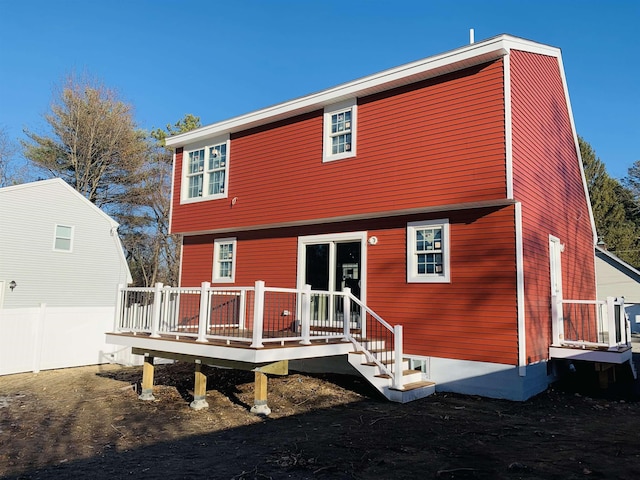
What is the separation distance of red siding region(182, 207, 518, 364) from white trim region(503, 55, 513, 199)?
0.60m

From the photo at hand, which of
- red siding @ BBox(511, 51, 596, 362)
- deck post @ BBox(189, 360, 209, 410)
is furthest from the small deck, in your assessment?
red siding @ BBox(511, 51, 596, 362)

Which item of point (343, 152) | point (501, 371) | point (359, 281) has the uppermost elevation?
point (343, 152)

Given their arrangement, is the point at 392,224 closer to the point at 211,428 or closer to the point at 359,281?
the point at 359,281

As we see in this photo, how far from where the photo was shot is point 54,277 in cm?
1767

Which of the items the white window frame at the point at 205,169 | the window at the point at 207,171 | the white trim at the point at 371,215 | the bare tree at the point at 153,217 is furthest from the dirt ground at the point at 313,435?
the bare tree at the point at 153,217

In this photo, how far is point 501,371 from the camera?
798 cm

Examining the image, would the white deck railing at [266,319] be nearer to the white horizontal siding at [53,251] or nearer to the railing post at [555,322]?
the railing post at [555,322]

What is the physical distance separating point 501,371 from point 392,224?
3502 millimetres

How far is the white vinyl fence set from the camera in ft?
37.4

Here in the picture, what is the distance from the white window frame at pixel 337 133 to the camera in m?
10.1

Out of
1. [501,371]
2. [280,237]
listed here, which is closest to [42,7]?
[280,237]

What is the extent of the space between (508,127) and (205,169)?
815 cm

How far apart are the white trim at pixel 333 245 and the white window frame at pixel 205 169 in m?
2.83

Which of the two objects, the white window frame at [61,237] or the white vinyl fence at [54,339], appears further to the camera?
the white window frame at [61,237]
